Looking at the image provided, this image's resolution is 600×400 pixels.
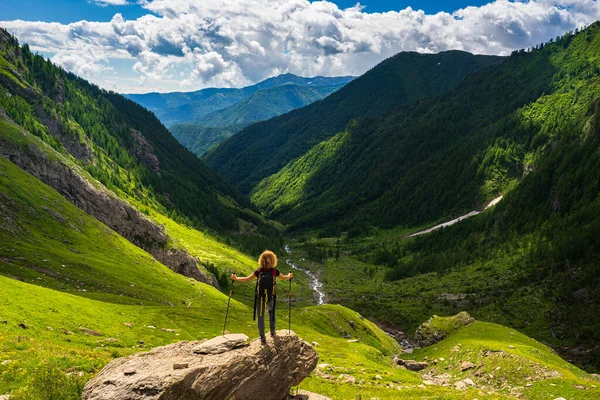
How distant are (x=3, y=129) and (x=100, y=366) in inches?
4504

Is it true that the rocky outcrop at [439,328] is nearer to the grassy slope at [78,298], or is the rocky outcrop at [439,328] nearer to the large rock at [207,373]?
the grassy slope at [78,298]

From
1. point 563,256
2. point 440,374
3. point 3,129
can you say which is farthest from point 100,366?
point 563,256

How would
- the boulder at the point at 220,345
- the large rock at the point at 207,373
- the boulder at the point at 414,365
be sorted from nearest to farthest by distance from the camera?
the large rock at the point at 207,373
the boulder at the point at 220,345
the boulder at the point at 414,365

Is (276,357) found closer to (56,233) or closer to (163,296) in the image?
(163,296)

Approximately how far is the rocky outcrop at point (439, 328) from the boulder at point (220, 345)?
238 feet

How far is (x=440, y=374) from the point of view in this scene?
52.1 meters

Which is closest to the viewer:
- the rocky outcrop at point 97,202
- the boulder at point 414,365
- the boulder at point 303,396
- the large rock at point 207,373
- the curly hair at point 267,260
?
the large rock at point 207,373

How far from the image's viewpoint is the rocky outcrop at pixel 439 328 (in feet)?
272

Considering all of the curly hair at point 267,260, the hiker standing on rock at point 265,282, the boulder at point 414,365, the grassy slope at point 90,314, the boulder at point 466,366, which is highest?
the curly hair at point 267,260

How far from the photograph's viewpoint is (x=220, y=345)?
2017cm

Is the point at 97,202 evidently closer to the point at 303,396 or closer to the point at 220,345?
the point at 220,345

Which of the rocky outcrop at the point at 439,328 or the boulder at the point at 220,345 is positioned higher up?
the boulder at the point at 220,345

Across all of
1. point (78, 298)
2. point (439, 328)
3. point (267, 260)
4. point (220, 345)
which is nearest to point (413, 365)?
point (439, 328)

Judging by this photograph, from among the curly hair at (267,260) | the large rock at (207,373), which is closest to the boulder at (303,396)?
the large rock at (207,373)
